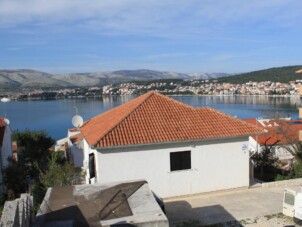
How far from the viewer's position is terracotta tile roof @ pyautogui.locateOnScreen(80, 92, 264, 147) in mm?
15078

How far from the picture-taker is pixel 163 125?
1608 cm

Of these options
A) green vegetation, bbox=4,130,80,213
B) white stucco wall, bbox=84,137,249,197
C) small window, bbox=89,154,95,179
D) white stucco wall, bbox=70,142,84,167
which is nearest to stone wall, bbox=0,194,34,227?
green vegetation, bbox=4,130,80,213

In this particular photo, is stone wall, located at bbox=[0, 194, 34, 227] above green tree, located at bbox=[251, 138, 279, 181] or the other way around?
above

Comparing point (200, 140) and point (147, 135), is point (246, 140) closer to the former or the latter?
point (200, 140)

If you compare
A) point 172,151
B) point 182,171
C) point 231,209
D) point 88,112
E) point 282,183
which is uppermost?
point 172,151

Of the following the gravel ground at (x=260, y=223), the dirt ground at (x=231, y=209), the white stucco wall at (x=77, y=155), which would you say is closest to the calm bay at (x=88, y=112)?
the white stucco wall at (x=77, y=155)

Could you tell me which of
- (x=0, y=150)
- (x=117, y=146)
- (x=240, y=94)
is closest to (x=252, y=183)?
(x=117, y=146)

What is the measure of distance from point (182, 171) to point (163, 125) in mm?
2109

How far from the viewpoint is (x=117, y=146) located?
571 inches

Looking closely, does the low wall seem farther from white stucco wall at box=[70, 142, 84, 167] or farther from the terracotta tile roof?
white stucco wall at box=[70, 142, 84, 167]

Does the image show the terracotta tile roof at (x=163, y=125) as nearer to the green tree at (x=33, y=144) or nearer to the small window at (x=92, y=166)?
the small window at (x=92, y=166)

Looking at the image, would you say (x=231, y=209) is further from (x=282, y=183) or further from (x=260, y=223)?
(x=282, y=183)

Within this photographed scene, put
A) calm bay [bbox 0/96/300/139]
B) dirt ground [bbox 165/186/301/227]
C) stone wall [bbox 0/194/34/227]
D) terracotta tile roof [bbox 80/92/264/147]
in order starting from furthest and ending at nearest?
calm bay [bbox 0/96/300/139] → terracotta tile roof [bbox 80/92/264/147] → dirt ground [bbox 165/186/301/227] → stone wall [bbox 0/194/34/227]

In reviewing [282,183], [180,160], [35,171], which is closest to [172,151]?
[180,160]
